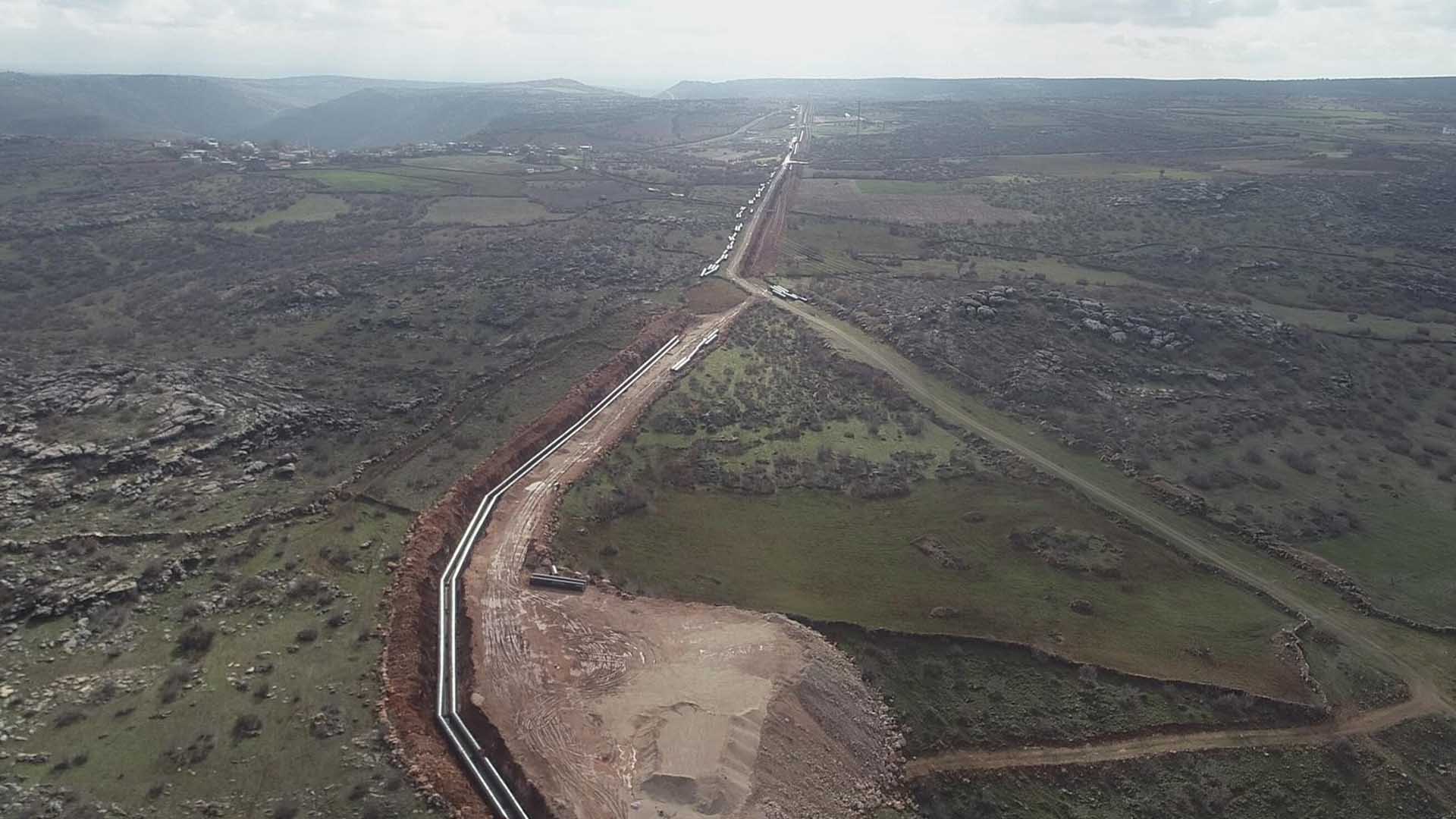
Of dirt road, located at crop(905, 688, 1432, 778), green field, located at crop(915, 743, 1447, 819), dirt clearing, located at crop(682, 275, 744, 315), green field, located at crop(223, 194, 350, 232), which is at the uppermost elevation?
green field, located at crop(223, 194, 350, 232)

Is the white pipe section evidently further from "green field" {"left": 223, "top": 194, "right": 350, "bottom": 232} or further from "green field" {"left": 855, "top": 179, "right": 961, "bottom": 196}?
"green field" {"left": 855, "top": 179, "right": 961, "bottom": 196}

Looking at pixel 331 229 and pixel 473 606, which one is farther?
pixel 331 229

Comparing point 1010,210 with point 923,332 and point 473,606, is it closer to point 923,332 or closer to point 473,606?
point 923,332

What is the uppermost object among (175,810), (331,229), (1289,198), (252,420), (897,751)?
(1289,198)

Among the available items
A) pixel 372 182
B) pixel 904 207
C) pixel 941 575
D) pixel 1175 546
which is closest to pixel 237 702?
pixel 941 575

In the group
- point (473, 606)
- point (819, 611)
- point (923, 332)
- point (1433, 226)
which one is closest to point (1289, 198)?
point (1433, 226)

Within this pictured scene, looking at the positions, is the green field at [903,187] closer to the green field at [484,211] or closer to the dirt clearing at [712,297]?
the green field at [484,211]

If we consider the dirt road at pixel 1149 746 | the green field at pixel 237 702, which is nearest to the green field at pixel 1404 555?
the dirt road at pixel 1149 746

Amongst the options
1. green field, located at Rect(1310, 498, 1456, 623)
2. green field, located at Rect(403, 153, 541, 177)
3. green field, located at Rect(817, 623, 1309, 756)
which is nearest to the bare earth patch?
green field, located at Rect(403, 153, 541, 177)
